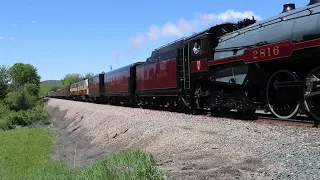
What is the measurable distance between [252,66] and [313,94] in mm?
2894

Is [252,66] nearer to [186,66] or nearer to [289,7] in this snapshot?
[289,7]

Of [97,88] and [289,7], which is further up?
[289,7]

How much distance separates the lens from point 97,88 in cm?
4528

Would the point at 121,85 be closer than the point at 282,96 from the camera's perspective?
No

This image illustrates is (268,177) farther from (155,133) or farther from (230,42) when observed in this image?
(230,42)

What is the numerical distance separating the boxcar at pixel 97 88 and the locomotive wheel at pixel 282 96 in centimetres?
3126

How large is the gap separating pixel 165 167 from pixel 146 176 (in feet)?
3.17

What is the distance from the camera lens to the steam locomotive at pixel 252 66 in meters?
10.5

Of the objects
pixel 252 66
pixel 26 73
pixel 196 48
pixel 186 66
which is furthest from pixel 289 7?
pixel 26 73

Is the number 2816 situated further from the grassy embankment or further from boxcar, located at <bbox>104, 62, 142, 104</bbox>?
boxcar, located at <bbox>104, 62, 142, 104</bbox>

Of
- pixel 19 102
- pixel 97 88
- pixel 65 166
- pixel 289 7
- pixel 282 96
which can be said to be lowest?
pixel 65 166

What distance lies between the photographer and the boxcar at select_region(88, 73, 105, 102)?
43206 millimetres

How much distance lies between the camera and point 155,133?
13.1 metres

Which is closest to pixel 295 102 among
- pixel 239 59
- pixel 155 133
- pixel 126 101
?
pixel 239 59
